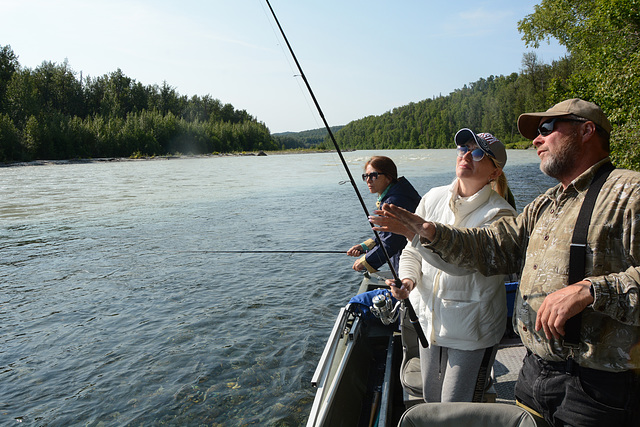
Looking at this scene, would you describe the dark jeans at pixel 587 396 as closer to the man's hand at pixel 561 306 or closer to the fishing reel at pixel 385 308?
the man's hand at pixel 561 306

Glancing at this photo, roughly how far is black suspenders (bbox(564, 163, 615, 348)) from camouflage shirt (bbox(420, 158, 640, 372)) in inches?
0.6

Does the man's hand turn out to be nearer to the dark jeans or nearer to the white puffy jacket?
the dark jeans

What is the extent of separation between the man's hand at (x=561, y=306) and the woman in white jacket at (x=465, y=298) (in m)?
0.49

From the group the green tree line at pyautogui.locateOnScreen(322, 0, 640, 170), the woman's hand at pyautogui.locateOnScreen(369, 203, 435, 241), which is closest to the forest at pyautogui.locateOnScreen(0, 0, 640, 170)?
the green tree line at pyautogui.locateOnScreen(322, 0, 640, 170)

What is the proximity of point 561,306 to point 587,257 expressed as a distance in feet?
0.67

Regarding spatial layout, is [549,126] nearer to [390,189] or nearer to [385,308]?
[390,189]

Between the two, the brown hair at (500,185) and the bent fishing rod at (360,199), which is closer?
the brown hair at (500,185)

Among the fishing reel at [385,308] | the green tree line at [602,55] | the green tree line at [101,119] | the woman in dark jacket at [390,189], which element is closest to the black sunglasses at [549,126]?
the woman in dark jacket at [390,189]

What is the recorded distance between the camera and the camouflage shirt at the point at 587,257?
60.3 inches

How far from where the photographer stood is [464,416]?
171 cm

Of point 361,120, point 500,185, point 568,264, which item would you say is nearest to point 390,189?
point 500,185

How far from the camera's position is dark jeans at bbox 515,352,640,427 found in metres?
1.66

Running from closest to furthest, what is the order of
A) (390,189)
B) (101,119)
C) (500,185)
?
(500,185) → (390,189) → (101,119)

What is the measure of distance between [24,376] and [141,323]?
1853mm
